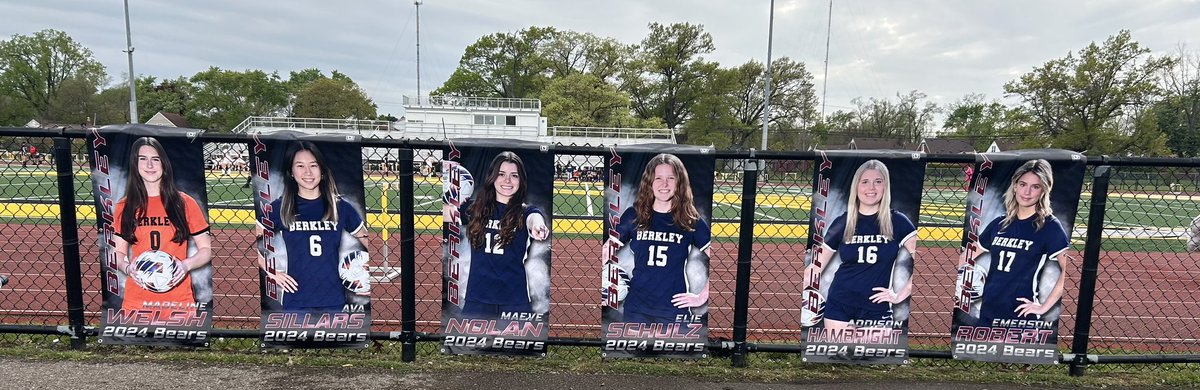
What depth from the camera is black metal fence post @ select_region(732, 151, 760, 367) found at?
3641 mm

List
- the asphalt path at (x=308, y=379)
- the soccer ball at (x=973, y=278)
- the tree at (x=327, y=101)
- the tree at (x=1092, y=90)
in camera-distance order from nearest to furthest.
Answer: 1. the asphalt path at (x=308, y=379)
2. the soccer ball at (x=973, y=278)
3. the tree at (x=1092, y=90)
4. the tree at (x=327, y=101)

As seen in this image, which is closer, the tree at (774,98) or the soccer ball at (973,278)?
the soccer ball at (973,278)

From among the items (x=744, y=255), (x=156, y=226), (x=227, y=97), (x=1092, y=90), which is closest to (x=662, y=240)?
(x=744, y=255)

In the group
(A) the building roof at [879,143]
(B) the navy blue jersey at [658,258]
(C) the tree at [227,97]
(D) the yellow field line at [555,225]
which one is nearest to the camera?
(B) the navy blue jersey at [658,258]

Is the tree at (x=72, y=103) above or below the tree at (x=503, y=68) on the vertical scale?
below

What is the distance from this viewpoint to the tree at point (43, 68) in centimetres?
6512

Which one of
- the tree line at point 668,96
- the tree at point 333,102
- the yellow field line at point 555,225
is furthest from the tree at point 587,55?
the yellow field line at point 555,225

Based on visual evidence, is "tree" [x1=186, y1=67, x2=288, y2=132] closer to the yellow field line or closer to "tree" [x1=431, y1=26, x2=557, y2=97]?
"tree" [x1=431, y1=26, x2=557, y2=97]

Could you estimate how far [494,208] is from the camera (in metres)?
3.58

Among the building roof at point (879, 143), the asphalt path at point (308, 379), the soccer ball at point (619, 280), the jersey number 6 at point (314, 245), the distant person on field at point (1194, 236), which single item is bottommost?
the asphalt path at point (308, 379)

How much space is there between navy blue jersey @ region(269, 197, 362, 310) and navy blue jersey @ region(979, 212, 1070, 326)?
4191mm

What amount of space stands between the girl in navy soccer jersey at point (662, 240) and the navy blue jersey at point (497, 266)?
0.58 m

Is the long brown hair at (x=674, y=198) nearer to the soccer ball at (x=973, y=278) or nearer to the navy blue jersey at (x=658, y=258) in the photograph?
A: the navy blue jersey at (x=658, y=258)

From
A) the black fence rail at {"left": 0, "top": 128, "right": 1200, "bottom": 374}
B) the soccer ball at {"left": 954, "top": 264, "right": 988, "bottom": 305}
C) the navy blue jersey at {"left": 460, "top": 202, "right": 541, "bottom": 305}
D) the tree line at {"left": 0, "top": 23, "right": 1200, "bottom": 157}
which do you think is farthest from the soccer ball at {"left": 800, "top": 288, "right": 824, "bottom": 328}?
the tree line at {"left": 0, "top": 23, "right": 1200, "bottom": 157}
